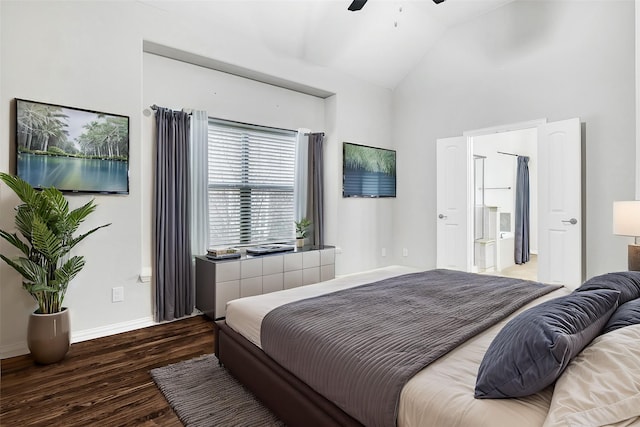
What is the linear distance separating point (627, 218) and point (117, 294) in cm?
434

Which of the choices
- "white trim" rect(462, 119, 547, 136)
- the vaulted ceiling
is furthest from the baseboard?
"white trim" rect(462, 119, 547, 136)

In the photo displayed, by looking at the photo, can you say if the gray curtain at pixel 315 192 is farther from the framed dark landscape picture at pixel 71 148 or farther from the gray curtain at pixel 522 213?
the gray curtain at pixel 522 213

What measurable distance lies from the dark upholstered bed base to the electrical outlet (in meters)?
1.35

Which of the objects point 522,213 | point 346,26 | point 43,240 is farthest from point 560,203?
point 43,240

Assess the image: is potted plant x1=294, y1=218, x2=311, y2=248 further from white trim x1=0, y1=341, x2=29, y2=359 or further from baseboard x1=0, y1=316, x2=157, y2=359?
white trim x1=0, y1=341, x2=29, y2=359

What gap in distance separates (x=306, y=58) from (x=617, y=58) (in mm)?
3275

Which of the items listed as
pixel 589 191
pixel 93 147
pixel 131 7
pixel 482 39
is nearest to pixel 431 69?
pixel 482 39

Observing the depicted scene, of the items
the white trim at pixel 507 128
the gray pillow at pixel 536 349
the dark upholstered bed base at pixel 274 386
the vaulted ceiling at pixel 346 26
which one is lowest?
the dark upholstered bed base at pixel 274 386

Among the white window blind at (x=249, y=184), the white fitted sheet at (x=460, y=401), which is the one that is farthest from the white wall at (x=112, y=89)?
the white fitted sheet at (x=460, y=401)

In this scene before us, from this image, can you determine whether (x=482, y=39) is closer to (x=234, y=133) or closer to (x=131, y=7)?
(x=234, y=133)

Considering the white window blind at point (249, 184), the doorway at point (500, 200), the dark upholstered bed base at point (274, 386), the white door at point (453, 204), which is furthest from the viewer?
the doorway at point (500, 200)

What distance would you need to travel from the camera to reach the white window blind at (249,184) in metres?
3.95

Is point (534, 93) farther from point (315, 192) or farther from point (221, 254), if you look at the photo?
point (221, 254)

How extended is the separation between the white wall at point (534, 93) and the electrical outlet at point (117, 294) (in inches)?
153
